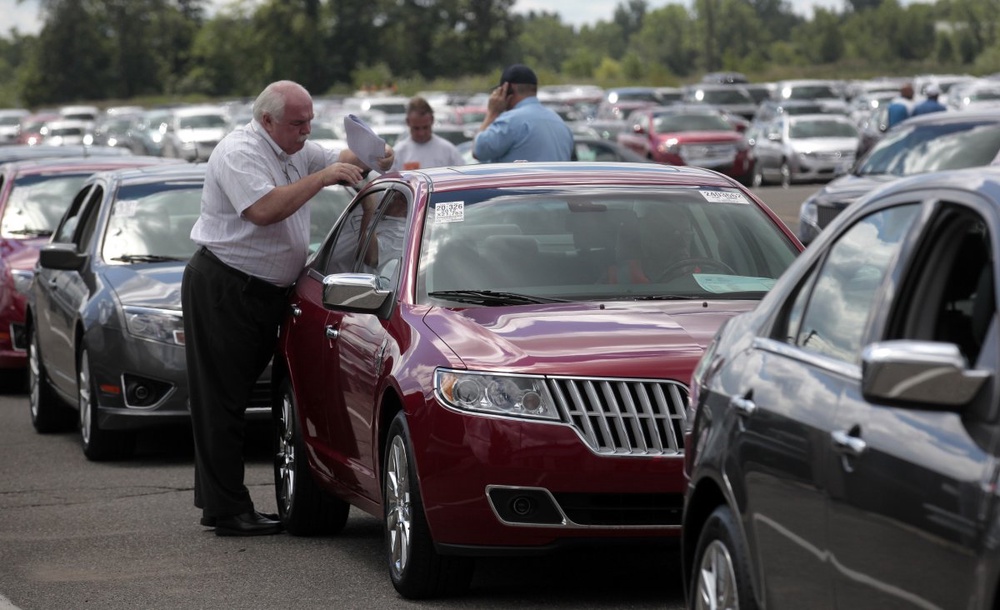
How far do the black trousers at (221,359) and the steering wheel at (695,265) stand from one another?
2019 mm

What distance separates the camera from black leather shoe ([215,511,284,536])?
8.63m

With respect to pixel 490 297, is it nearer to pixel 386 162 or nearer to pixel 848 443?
pixel 386 162

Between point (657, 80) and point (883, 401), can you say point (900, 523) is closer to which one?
point (883, 401)

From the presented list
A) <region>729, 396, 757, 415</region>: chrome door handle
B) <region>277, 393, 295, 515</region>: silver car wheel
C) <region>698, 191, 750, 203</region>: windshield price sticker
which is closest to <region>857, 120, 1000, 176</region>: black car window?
<region>698, 191, 750, 203</region>: windshield price sticker

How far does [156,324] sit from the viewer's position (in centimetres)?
1081

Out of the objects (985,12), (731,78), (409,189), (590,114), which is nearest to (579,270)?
(409,189)

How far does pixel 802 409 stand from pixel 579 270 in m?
3.13

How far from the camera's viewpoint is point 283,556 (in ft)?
26.6

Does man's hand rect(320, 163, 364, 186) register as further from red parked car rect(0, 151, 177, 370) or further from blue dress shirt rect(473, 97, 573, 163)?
red parked car rect(0, 151, 177, 370)

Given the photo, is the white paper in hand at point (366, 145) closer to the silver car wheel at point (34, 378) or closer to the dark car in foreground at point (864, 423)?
the dark car in foreground at point (864, 423)

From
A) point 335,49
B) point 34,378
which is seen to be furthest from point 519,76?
point 335,49

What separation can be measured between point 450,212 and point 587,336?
4.04 feet

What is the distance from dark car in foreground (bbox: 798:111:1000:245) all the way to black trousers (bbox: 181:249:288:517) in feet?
26.7

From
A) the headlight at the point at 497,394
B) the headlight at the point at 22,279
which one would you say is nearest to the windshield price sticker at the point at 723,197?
the headlight at the point at 497,394
